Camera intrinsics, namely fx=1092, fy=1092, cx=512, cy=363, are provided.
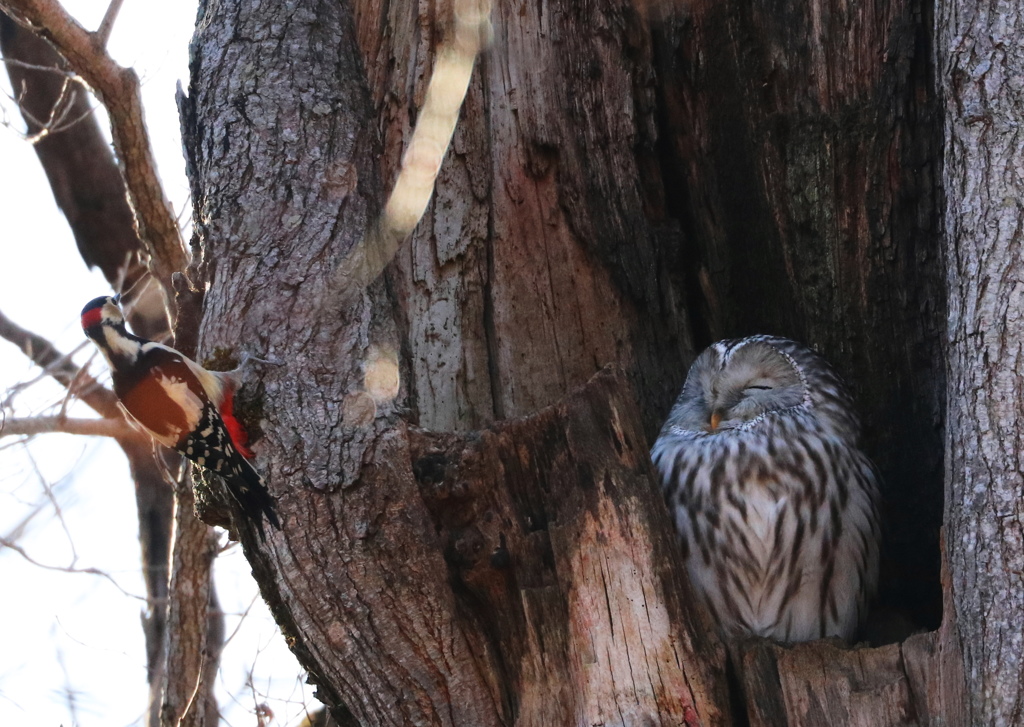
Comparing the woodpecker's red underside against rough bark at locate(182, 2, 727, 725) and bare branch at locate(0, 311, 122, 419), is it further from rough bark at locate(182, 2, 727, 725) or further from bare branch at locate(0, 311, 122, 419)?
bare branch at locate(0, 311, 122, 419)

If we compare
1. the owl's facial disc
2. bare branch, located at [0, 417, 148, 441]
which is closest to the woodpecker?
bare branch, located at [0, 417, 148, 441]

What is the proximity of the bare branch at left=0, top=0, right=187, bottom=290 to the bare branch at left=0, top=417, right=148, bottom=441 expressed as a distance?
3.10ft

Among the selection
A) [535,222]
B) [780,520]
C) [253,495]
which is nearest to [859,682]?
[780,520]

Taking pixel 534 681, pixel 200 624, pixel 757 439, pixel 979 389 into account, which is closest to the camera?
pixel 979 389

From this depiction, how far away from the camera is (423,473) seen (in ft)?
9.59

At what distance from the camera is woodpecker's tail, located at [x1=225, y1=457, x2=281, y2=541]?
284 cm

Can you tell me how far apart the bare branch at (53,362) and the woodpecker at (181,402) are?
4.99ft

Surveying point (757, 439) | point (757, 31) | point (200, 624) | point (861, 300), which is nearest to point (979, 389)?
point (757, 439)

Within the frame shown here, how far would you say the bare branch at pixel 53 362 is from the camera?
5.71 m

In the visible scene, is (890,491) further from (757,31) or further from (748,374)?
(757,31)

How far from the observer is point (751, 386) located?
366 centimetres

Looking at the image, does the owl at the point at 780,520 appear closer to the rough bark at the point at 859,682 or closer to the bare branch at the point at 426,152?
the rough bark at the point at 859,682

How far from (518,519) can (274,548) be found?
641 millimetres

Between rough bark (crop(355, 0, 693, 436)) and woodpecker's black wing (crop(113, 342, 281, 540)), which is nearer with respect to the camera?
woodpecker's black wing (crop(113, 342, 281, 540))
